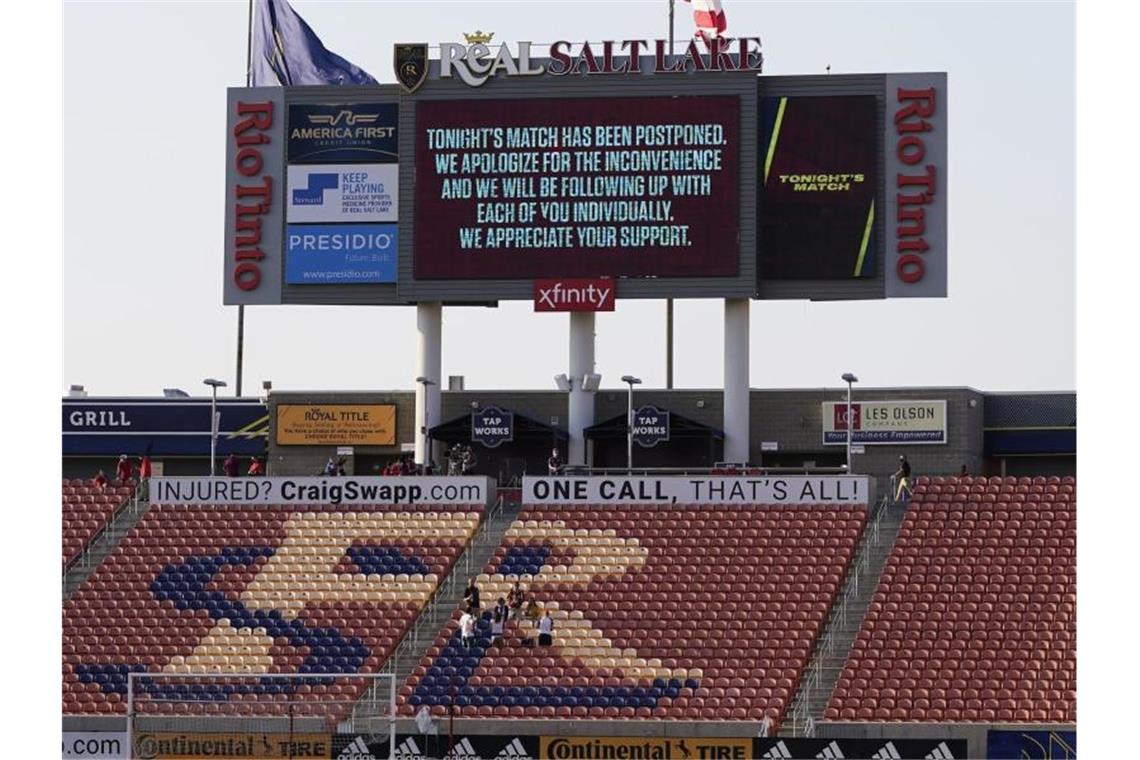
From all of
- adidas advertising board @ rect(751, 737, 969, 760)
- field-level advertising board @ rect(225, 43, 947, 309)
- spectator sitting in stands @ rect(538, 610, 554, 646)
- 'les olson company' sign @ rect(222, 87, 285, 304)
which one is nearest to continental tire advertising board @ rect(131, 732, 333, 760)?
spectator sitting in stands @ rect(538, 610, 554, 646)

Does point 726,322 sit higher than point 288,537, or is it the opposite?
point 726,322

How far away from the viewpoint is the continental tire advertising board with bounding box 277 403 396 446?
2397 inches

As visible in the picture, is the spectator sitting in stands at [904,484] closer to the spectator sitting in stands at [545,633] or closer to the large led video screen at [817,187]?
the large led video screen at [817,187]

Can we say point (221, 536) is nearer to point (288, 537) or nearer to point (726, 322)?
point (288, 537)

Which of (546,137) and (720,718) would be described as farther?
(546,137)

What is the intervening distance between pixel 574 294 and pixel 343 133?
25.8ft

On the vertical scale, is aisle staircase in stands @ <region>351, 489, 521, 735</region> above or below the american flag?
below

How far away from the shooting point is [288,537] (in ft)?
180

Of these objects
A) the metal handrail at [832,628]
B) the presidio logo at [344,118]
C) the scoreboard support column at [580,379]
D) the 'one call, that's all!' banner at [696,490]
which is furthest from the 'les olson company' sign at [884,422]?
the presidio logo at [344,118]

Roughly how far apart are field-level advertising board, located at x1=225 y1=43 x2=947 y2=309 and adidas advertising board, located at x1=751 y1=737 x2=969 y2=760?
15.5 meters

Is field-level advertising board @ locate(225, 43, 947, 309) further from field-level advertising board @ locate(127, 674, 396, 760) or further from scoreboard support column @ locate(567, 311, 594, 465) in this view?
field-level advertising board @ locate(127, 674, 396, 760)
